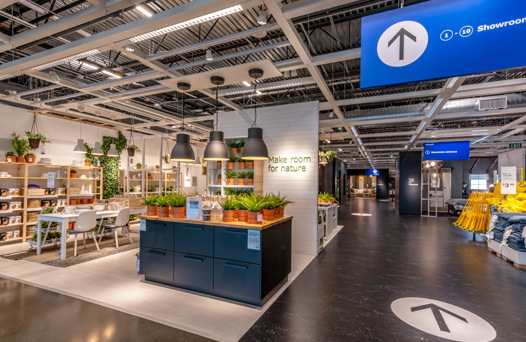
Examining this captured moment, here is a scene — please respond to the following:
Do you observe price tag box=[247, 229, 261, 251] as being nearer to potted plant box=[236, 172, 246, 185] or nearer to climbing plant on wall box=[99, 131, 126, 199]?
Answer: potted plant box=[236, 172, 246, 185]

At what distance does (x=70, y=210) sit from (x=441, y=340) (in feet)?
23.8

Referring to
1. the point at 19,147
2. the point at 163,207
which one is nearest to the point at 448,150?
the point at 163,207

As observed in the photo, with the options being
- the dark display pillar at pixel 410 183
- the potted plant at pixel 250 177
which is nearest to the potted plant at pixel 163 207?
the potted plant at pixel 250 177

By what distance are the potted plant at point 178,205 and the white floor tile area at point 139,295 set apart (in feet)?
3.70

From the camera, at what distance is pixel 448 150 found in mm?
11367

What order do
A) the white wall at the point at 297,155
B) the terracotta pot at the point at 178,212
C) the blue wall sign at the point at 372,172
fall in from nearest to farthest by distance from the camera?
the terracotta pot at the point at 178,212 → the white wall at the point at 297,155 → the blue wall sign at the point at 372,172

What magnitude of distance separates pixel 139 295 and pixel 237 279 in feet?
4.87

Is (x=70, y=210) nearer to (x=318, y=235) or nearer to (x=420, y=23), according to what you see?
(x=318, y=235)

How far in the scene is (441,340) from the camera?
107 inches

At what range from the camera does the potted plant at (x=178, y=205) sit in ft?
13.0

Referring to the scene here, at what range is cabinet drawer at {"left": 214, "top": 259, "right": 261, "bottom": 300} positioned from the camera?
3.39 m

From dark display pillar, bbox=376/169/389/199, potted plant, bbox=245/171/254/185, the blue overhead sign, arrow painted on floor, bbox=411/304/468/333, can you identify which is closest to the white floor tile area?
arrow painted on floor, bbox=411/304/468/333

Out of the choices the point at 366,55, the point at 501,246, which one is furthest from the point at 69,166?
the point at 501,246

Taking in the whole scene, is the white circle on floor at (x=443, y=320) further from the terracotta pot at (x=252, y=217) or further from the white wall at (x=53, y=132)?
the white wall at (x=53, y=132)
